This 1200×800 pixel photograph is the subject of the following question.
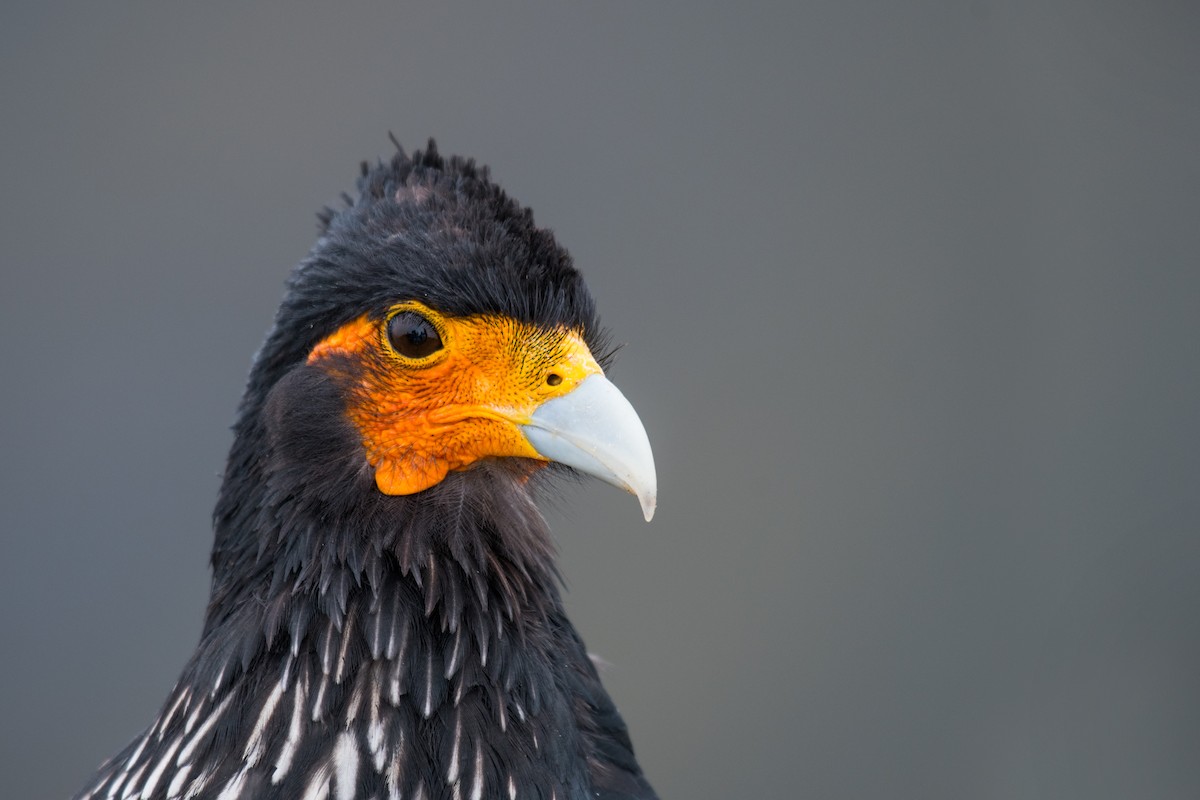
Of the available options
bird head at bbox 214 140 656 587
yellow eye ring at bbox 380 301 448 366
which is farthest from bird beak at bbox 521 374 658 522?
yellow eye ring at bbox 380 301 448 366

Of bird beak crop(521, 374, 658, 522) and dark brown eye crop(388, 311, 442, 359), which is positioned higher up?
dark brown eye crop(388, 311, 442, 359)

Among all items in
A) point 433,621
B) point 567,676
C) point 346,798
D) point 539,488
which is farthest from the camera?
point 539,488

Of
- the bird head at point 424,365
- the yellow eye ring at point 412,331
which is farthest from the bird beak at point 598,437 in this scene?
the yellow eye ring at point 412,331

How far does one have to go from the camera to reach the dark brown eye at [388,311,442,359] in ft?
5.33

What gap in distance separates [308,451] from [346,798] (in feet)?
1.55

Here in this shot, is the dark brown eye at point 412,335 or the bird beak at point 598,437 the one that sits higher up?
the dark brown eye at point 412,335

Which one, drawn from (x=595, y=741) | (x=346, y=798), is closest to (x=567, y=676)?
(x=595, y=741)

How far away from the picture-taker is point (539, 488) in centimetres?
187

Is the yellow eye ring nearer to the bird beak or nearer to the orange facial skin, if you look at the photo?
the orange facial skin

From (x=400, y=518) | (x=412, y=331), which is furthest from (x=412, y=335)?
(x=400, y=518)

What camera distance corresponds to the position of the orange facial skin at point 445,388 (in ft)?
5.37

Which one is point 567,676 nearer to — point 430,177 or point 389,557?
point 389,557

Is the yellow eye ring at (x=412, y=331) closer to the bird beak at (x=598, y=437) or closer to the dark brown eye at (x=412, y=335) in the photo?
the dark brown eye at (x=412, y=335)

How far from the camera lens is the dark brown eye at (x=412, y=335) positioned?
1.63m
